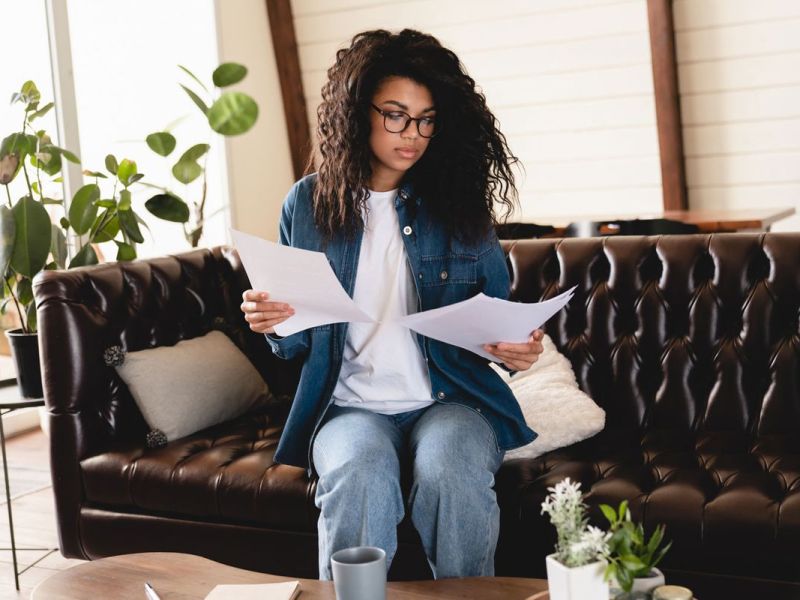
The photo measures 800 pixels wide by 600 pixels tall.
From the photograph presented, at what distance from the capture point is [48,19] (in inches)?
160

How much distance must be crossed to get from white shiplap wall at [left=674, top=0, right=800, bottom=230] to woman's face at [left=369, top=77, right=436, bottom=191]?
3163 millimetres

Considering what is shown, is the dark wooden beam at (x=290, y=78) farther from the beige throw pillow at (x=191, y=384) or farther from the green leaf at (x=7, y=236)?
the beige throw pillow at (x=191, y=384)

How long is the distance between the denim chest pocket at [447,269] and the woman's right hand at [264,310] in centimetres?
34

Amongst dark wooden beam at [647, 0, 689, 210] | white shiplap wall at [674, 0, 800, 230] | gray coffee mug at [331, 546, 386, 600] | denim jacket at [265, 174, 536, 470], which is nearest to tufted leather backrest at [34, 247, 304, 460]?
denim jacket at [265, 174, 536, 470]

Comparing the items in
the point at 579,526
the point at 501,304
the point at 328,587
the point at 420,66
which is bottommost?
the point at 328,587

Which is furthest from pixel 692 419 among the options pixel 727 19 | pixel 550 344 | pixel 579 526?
pixel 727 19

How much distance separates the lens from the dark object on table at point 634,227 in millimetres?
3562

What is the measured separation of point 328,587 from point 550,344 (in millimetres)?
1192

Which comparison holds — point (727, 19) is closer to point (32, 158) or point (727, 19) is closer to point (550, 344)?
point (550, 344)

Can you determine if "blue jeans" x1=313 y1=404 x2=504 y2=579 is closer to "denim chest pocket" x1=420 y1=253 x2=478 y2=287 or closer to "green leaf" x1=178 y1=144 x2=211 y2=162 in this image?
"denim chest pocket" x1=420 y1=253 x2=478 y2=287

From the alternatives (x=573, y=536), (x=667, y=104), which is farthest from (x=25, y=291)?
(x=667, y=104)

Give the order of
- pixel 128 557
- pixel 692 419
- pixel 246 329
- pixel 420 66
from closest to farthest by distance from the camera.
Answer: pixel 128 557, pixel 420 66, pixel 692 419, pixel 246 329

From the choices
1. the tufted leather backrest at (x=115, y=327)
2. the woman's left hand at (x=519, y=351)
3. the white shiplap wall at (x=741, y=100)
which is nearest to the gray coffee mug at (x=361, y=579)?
the woman's left hand at (x=519, y=351)

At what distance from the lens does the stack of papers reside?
5.80ft
